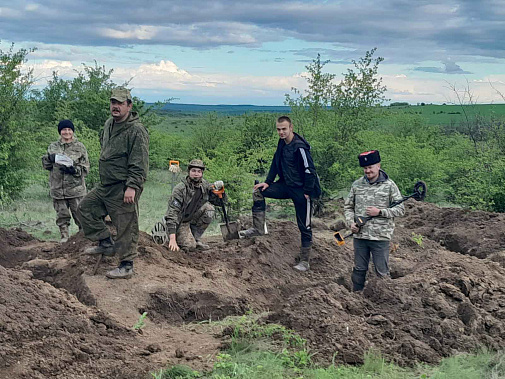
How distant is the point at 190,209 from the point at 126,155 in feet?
7.13

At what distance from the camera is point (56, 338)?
532 cm

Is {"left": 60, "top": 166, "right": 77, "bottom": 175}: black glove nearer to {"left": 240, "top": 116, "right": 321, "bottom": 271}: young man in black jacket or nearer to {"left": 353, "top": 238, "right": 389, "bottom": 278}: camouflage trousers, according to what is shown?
{"left": 240, "top": 116, "right": 321, "bottom": 271}: young man in black jacket

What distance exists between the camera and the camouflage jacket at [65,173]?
32.4 ft

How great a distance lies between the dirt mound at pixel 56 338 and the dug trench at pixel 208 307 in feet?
0.03

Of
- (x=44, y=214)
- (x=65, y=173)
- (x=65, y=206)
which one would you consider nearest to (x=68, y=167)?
(x=65, y=173)

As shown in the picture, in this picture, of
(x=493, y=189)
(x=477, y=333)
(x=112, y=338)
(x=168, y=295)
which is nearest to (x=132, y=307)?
(x=168, y=295)

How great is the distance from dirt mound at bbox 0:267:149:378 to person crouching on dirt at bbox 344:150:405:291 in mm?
2849

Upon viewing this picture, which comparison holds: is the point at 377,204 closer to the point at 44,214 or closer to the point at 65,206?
the point at 65,206

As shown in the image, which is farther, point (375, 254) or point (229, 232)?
point (229, 232)

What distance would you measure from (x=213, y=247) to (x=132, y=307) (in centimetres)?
297

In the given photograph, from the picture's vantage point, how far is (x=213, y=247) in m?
9.80

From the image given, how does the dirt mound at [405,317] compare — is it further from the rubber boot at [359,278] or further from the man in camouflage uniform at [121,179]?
the man in camouflage uniform at [121,179]

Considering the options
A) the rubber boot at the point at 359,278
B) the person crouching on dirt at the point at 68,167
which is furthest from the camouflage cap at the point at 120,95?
the rubber boot at the point at 359,278

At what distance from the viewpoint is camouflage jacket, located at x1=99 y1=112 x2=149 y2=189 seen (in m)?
7.15
